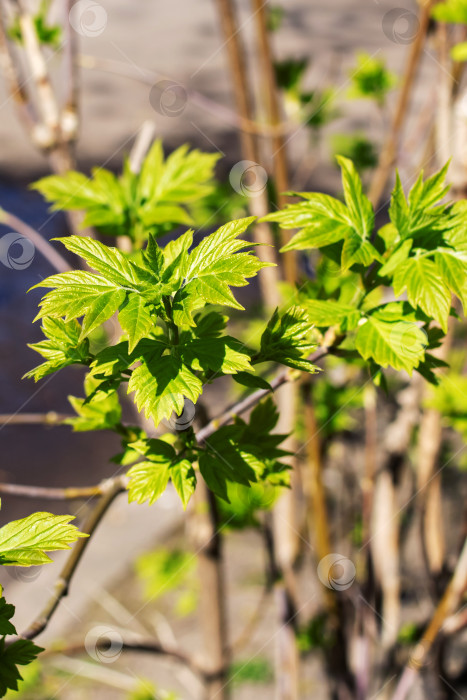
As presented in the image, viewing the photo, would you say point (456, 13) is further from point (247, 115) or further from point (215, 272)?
point (215, 272)

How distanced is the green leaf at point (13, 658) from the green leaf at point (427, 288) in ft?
1.30

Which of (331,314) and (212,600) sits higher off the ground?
(331,314)

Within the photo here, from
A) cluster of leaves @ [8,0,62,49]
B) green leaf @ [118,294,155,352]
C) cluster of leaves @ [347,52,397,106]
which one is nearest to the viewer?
green leaf @ [118,294,155,352]

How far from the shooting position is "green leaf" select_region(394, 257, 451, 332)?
0.47 m

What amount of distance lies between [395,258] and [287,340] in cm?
11

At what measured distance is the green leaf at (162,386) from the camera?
0.43 m

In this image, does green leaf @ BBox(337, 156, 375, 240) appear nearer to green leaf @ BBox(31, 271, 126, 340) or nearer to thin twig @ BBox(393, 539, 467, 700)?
green leaf @ BBox(31, 271, 126, 340)

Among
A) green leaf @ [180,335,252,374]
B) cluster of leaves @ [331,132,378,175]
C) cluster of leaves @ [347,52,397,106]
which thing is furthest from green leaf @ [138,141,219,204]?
cluster of leaves @ [331,132,378,175]

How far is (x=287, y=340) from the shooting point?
1.56ft

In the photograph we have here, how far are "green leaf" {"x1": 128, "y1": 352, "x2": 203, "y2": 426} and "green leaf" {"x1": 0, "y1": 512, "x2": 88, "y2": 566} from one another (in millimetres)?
110

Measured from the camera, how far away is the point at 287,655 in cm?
129

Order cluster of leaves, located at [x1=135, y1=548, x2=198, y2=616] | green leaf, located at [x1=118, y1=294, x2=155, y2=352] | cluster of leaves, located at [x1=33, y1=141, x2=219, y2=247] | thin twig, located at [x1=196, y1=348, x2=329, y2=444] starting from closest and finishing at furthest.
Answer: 1. green leaf, located at [x1=118, y1=294, x2=155, y2=352]
2. thin twig, located at [x1=196, y1=348, x2=329, y2=444]
3. cluster of leaves, located at [x1=33, y1=141, x2=219, y2=247]
4. cluster of leaves, located at [x1=135, y1=548, x2=198, y2=616]

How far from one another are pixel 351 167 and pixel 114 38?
11.7ft

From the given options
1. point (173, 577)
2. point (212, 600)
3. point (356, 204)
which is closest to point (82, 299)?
point (356, 204)
